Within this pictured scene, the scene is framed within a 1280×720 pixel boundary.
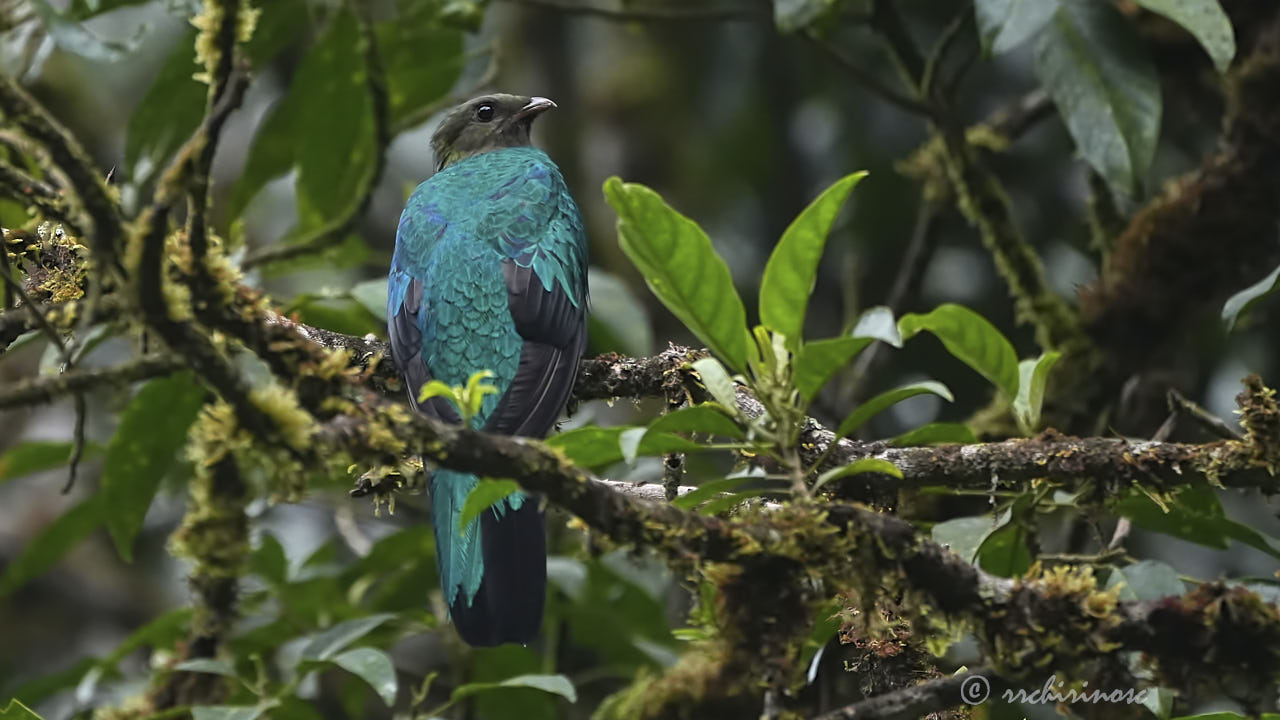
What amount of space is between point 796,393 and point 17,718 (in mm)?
1891

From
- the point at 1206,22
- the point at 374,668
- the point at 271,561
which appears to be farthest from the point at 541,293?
the point at 1206,22

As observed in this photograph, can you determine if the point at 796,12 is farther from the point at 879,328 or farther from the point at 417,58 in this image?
the point at 879,328

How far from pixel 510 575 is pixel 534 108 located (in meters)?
3.09

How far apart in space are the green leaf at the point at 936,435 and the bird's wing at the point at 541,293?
2.77 feet

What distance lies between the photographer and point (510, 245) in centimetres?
388

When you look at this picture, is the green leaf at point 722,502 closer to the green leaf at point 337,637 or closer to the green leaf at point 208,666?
the green leaf at point 337,637

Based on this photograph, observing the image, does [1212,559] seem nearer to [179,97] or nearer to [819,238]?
[819,238]

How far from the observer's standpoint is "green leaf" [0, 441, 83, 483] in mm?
4461

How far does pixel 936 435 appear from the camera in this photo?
2801 millimetres

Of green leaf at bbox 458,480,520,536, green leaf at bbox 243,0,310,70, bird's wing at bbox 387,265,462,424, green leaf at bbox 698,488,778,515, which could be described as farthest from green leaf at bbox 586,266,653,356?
green leaf at bbox 458,480,520,536

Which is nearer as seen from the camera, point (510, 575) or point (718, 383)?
point (718, 383)

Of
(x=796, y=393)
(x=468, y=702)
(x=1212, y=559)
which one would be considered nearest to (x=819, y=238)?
(x=796, y=393)

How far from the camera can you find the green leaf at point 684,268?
2338 millimetres

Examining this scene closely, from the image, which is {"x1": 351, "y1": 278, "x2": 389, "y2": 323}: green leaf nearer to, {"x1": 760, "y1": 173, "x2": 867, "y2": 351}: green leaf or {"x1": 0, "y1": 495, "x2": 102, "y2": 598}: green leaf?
{"x1": 0, "y1": 495, "x2": 102, "y2": 598}: green leaf
